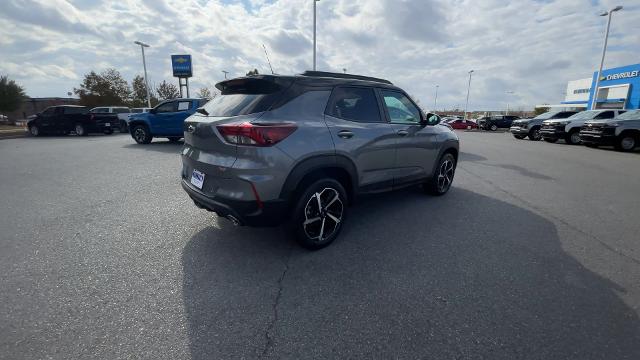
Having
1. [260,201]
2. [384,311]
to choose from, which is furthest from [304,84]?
[384,311]

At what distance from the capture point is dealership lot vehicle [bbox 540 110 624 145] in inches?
574

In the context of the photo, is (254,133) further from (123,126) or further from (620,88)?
(620,88)

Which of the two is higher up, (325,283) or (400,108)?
(400,108)

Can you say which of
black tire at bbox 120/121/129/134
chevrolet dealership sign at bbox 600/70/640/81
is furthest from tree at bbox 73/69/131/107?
chevrolet dealership sign at bbox 600/70/640/81

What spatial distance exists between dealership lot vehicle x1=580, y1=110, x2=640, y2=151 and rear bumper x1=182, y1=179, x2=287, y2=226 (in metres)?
Result: 16.6

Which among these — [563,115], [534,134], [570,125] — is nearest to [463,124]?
[534,134]

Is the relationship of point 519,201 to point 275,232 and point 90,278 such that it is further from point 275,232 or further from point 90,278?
point 90,278

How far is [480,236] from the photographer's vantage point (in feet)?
12.0

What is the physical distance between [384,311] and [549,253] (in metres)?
2.23

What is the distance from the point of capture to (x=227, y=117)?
2934 millimetres

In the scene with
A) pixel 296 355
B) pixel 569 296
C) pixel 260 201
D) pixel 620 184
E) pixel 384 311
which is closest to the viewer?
pixel 296 355

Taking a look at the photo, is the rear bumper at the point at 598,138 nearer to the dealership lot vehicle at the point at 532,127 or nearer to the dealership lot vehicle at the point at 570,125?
the dealership lot vehicle at the point at 570,125

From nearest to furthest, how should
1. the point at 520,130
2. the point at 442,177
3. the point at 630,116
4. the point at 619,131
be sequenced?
the point at 442,177 → the point at 619,131 → the point at 630,116 → the point at 520,130

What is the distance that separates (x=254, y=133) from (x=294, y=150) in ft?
1.30
